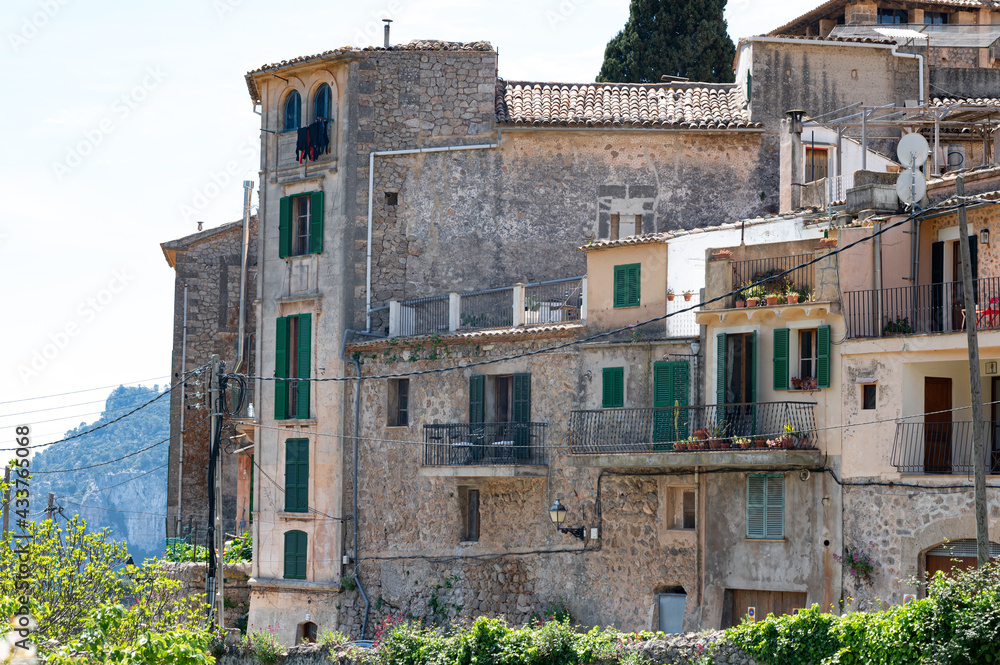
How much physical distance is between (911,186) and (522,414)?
10661 millimetres

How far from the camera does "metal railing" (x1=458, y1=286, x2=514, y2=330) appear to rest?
33.6 m

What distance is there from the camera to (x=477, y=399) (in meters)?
32.2

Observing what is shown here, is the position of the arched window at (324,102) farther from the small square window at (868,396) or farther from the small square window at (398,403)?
the small square window at (868,396)

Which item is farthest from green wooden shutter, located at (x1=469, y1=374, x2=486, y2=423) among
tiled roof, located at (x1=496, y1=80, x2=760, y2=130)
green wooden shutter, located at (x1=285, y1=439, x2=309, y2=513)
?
tiled roof, located at (x1=496, y1=80, x2=760, y2=130)

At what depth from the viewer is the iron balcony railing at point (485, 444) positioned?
31047 millimetres

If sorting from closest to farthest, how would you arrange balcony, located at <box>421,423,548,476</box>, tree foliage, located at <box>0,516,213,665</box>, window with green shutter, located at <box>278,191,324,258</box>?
tree foliage, located at <box>0,516,213,665</box> → balcony, located at <box>421,423,548,476</box> → window with green shutter, located at <box>278,191,324,258</box>

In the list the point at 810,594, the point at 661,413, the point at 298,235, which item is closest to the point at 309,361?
the point at 298,235

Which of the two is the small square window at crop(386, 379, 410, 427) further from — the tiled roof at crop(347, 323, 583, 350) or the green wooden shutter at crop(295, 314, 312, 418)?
the green wooden shutter at crop(295, 314, 312, 418)

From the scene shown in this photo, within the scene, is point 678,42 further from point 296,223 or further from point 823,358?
point 823,358

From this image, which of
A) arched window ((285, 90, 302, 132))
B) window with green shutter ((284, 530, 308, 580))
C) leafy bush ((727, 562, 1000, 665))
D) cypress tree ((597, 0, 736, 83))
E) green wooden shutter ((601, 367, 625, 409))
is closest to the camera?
leafy bush ((727, 562, 1000, 665))

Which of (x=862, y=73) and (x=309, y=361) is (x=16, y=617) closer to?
(x=309, y=361)

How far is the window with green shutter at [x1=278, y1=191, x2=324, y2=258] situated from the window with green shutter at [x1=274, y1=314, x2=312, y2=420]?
182 cm

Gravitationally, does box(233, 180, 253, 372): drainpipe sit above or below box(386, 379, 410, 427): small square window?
above

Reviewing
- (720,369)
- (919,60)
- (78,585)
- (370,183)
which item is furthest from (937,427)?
(370,183)
